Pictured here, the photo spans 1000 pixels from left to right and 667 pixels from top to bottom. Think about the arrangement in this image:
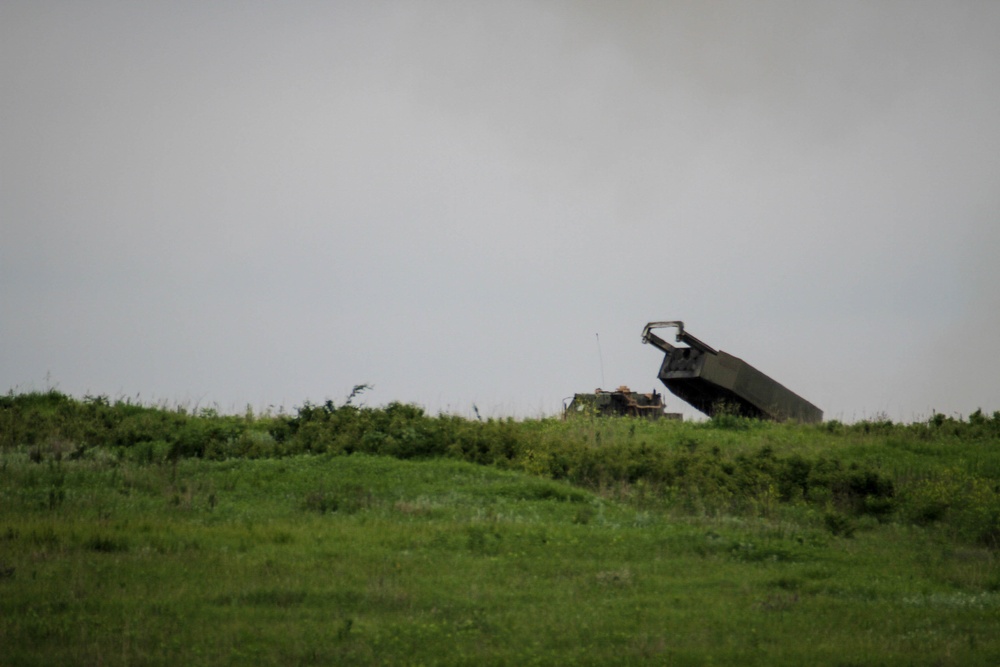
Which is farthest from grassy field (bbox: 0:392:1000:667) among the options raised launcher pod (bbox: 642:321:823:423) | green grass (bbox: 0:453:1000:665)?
raised launcher pod (bbox: 642:321:823:423)

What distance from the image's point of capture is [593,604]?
11477 mm

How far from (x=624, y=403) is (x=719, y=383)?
3.05 metres

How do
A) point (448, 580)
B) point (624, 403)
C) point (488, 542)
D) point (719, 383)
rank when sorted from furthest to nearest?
point (624, 403), point (719, 383), point (488, 542), point (448, 580)

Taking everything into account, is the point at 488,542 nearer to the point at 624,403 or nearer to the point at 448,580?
the point at 448,580

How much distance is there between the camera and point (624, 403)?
106 feet

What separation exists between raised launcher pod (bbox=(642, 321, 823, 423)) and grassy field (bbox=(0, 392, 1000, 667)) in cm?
436

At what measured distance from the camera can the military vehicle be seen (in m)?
31.8

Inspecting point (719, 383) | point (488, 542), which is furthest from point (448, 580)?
point (719, 383)

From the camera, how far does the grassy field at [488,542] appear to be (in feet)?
32.6

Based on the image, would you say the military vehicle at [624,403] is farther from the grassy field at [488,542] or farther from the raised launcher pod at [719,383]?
the grassy field at [488,542]

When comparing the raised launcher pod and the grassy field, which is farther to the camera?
the raised launcher pod

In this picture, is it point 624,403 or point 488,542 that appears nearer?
point 488,542

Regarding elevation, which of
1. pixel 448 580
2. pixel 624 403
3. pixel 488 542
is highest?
pixel 624 403

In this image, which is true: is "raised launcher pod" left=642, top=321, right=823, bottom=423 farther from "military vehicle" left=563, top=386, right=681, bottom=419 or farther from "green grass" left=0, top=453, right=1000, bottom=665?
"green grass" left=0, top=453, right=1000, bottom=665
